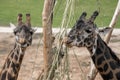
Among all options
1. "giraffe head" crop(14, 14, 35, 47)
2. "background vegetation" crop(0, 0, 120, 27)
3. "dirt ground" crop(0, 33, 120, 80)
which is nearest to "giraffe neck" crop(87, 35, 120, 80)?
"giraffe head" crop(14, 14, 35, 47)

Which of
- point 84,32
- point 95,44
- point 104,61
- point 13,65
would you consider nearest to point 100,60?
point 104,61

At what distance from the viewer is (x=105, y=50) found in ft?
13.8

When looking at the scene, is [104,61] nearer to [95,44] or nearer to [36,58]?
[95,44]

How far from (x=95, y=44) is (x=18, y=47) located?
90 centimetres

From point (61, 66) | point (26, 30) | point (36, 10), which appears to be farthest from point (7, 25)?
point (61, 66)

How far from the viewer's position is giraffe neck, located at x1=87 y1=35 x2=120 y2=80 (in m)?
4.14

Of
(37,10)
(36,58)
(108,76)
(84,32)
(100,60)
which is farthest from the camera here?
(37,10)

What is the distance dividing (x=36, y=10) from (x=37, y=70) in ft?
13.7

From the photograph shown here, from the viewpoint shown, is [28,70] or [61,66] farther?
[28,70]

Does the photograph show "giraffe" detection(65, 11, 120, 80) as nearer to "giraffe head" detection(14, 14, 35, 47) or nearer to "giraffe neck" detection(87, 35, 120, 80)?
"giraffe neck" detection(87, 35, 120, 80)

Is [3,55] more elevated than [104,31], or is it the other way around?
[104,31]

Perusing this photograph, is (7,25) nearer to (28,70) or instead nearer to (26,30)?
(28,70)

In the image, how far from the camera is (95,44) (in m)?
4.09

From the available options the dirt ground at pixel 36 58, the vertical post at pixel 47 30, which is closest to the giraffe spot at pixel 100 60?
the vertical post at pixel 47 30
